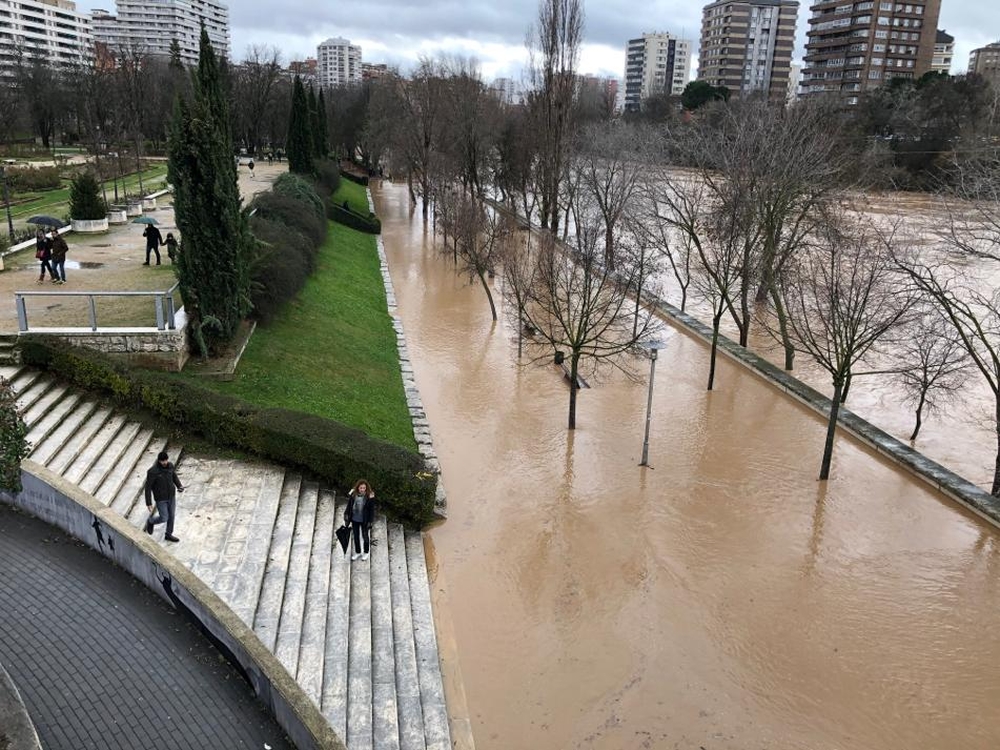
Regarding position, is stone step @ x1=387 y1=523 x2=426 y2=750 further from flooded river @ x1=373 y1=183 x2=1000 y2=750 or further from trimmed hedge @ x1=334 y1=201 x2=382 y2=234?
trimmed hedge @ x1=334 y1=201 x2=382 y2=234

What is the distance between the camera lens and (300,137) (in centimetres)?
4294

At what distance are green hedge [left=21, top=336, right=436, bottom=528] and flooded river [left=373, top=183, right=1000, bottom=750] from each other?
3.91ft

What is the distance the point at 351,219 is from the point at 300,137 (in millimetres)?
5401

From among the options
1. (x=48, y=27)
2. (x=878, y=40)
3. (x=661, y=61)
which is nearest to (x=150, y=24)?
(x=48, y=27)

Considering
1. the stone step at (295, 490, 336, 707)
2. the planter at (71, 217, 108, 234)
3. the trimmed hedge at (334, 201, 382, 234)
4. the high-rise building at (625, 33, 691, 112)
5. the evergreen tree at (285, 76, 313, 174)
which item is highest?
the high-rise building at (625, 33, 691, 112)

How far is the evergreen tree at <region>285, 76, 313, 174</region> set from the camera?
42062mm

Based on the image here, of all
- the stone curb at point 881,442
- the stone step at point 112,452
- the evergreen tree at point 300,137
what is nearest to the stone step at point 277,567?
the stone step at point 112,452

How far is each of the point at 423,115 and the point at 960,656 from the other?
44.4 meters

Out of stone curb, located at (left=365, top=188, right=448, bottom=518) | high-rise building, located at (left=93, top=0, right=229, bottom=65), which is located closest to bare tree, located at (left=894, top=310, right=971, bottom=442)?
stone curb, located at (left=365, top=188, right=448, bottom=518)

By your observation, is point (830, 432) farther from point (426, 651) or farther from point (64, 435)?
point (64, 435)

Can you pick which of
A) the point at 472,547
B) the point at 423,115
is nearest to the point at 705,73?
the point at 423,115

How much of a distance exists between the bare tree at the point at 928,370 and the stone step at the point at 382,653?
1171cm

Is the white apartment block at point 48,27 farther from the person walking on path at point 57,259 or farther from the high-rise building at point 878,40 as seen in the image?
the person walking on path at point 57,259

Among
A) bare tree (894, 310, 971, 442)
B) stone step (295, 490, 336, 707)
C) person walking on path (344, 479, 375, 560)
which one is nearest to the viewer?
stone step (295, 490, 336, 707)
